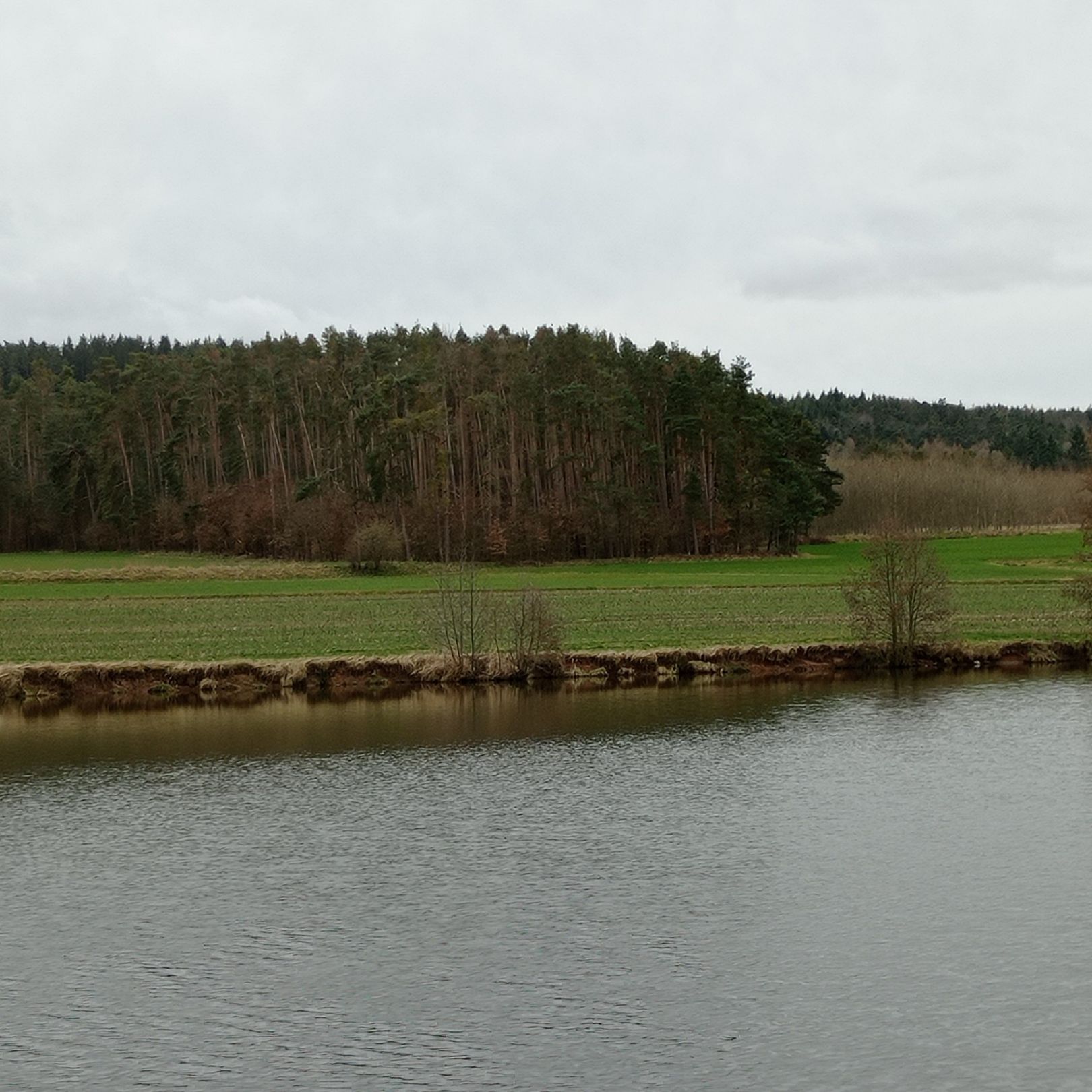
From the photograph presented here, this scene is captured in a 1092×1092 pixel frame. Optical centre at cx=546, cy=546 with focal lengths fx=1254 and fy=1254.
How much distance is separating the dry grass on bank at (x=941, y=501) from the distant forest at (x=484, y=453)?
2215 centimetres

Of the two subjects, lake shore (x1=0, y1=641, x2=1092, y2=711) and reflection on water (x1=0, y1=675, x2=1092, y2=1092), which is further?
lake shore (x1=0, y1=641, x2=1092, y2=711)

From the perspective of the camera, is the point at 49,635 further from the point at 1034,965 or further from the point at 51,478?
the point at 51,478

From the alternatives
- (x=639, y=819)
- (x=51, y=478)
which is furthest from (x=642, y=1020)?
(x=51, y=478)

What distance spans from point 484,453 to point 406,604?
41911 millimetres

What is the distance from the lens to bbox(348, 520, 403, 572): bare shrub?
3024 inches

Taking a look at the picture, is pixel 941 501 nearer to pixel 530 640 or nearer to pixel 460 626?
pixel 530 640

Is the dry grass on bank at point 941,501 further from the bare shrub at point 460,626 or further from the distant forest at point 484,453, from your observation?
the bare shrub at point 460,626

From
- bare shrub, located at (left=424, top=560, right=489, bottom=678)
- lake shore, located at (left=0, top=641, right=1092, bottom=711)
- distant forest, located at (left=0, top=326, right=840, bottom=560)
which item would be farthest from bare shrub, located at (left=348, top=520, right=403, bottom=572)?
lake shore, located at (left=0, top=641, right=1092, bottom=711)

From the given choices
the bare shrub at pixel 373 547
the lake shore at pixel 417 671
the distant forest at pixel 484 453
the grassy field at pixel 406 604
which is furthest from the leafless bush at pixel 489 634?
the distant forest at pixel 484 453

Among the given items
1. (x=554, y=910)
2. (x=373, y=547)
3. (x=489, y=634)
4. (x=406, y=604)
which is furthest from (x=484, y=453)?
(x=554, y=910)

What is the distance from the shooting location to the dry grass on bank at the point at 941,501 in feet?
413

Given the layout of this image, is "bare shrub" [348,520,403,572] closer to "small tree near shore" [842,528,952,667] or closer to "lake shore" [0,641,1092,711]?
"lake shore" [0,641,1092,711]

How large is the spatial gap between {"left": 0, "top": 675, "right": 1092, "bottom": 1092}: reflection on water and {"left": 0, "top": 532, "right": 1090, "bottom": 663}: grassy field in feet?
44.8

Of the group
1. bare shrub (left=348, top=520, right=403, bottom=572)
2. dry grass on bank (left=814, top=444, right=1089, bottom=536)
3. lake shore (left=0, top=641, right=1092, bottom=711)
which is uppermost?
dry grass on bank (left=814, top=444, right=1089, bottom=536)
